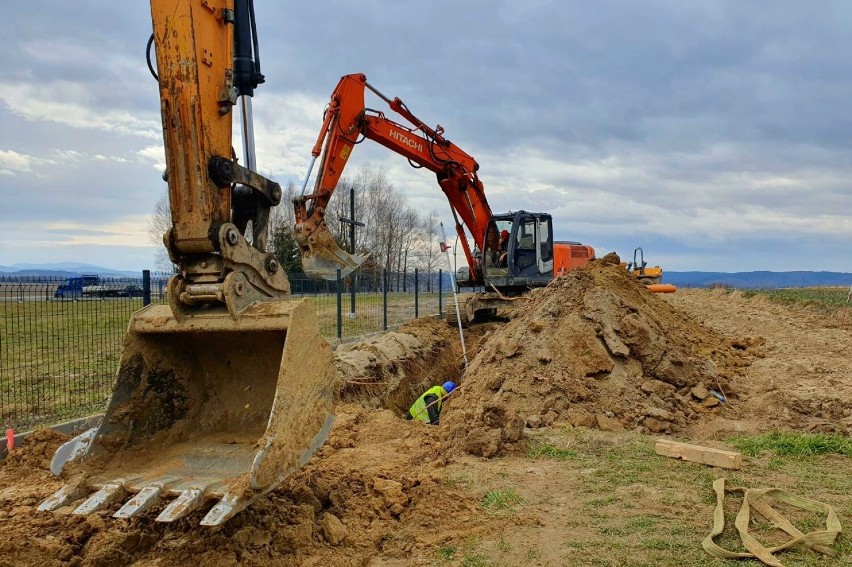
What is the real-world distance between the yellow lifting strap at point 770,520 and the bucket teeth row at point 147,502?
2654mm

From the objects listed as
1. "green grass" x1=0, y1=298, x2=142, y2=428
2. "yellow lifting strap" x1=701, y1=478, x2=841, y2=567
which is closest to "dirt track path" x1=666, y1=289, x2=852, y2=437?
"yellow lifting strap" x1=701, y1=478, x2=841, y2=567

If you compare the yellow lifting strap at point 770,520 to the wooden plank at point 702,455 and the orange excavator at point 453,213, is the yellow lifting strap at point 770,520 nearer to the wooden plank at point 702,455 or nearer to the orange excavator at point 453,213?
the wooden plank at point 702,455

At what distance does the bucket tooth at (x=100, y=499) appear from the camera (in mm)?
2906

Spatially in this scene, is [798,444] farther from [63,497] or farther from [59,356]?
[59,356]

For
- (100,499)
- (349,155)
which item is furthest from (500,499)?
(349,155)

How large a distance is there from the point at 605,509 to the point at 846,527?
1426mm

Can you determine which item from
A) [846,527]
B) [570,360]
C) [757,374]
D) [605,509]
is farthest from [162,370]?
[757,374]

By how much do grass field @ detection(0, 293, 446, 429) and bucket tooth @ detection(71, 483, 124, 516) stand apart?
11.3 ft

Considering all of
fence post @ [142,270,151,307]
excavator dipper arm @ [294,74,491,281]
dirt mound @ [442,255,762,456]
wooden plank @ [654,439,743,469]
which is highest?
excavator dipper arm @ [294,74,491,281]

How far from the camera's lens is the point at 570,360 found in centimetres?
740

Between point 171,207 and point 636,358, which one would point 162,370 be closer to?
point 171,207

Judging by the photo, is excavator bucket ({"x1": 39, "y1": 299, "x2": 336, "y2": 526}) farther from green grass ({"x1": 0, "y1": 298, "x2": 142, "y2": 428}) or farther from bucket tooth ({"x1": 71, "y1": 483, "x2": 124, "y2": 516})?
green grass ({"x1": 0, "y1": 298, "x2": 142, "y2": 428})

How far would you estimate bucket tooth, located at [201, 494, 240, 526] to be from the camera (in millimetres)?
2727

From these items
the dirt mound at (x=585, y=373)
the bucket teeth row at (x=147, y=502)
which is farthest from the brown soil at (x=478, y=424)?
the bucket teeth row at (x=147, y=502)
